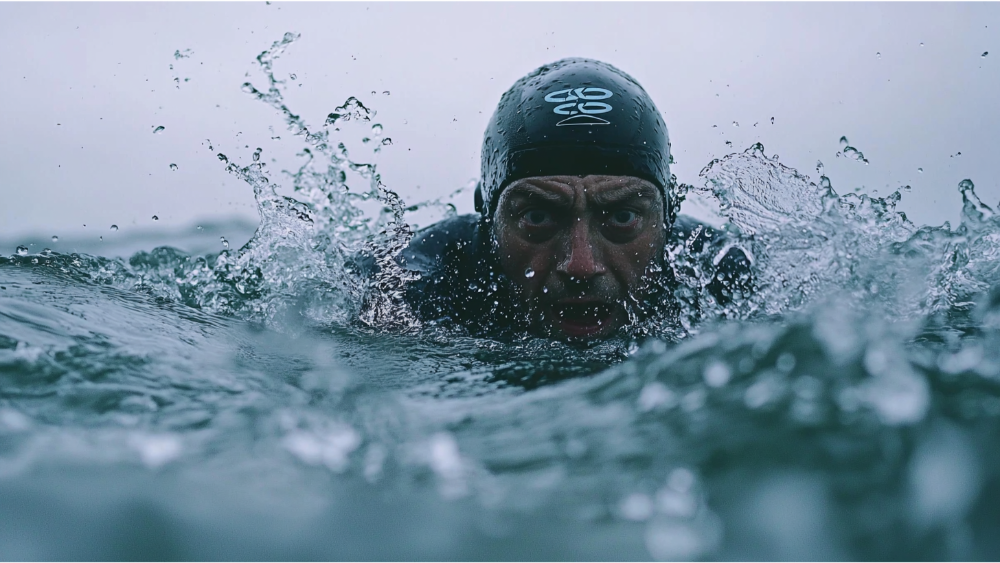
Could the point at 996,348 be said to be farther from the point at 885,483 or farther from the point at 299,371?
the point at 299,371

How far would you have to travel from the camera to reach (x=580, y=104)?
3.93 m

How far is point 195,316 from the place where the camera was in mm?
3523

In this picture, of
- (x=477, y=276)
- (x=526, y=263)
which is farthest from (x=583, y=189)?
(x=477, y=276)

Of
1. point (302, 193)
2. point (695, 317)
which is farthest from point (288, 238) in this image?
point (695, 317)

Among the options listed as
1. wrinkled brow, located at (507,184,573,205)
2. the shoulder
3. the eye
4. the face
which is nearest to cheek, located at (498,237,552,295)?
the face

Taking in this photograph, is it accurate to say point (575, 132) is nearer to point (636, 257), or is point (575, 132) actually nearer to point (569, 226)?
point (569, 226)

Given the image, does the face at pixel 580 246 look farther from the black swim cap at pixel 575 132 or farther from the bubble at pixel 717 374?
the bubble at pixel 717 374

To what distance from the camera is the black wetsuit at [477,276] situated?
153 inches

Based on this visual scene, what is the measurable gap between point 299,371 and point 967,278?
3.40 m

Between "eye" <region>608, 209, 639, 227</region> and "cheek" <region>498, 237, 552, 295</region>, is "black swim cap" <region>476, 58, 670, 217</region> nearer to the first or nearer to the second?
"eye" <region>608, 209, 639, 227</region>

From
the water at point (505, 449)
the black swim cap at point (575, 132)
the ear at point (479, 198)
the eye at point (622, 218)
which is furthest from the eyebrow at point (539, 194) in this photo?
the water at point (505, 449)

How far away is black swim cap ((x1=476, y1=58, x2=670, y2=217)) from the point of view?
12.5 ft

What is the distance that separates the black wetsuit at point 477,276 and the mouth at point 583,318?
0.25 metres

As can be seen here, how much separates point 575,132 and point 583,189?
0.32m
